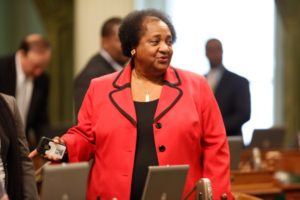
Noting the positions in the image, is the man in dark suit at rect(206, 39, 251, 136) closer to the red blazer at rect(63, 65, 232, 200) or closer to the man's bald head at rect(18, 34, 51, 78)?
the man's bald head at rect(18, 34, 51, 78)

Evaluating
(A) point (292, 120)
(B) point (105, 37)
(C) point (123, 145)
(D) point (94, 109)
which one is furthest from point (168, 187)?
(A) point (292, 120)

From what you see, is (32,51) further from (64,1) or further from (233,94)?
(64,1)

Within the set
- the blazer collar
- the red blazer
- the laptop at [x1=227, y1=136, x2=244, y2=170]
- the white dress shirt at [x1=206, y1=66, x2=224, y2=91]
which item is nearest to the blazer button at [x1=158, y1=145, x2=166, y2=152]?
the red blazer

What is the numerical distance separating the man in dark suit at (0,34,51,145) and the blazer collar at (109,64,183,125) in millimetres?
2475

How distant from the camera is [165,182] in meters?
3.63

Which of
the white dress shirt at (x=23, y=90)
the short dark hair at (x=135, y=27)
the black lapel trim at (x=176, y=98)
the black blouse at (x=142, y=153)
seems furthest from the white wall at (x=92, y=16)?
the black blouse at (x=142, y=153)

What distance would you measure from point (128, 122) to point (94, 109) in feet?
0.67

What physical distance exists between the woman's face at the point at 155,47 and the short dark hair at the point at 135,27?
0.03 meters

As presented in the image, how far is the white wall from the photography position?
8266 millimetres

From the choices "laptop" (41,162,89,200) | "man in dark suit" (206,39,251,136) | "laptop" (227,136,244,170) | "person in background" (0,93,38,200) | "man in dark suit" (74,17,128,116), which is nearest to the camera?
"laptop" (41,162,89,200)

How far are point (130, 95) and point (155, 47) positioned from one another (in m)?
0.27

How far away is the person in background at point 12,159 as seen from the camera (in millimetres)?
3689

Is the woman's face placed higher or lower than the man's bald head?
higher

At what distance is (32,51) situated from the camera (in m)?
6.63
